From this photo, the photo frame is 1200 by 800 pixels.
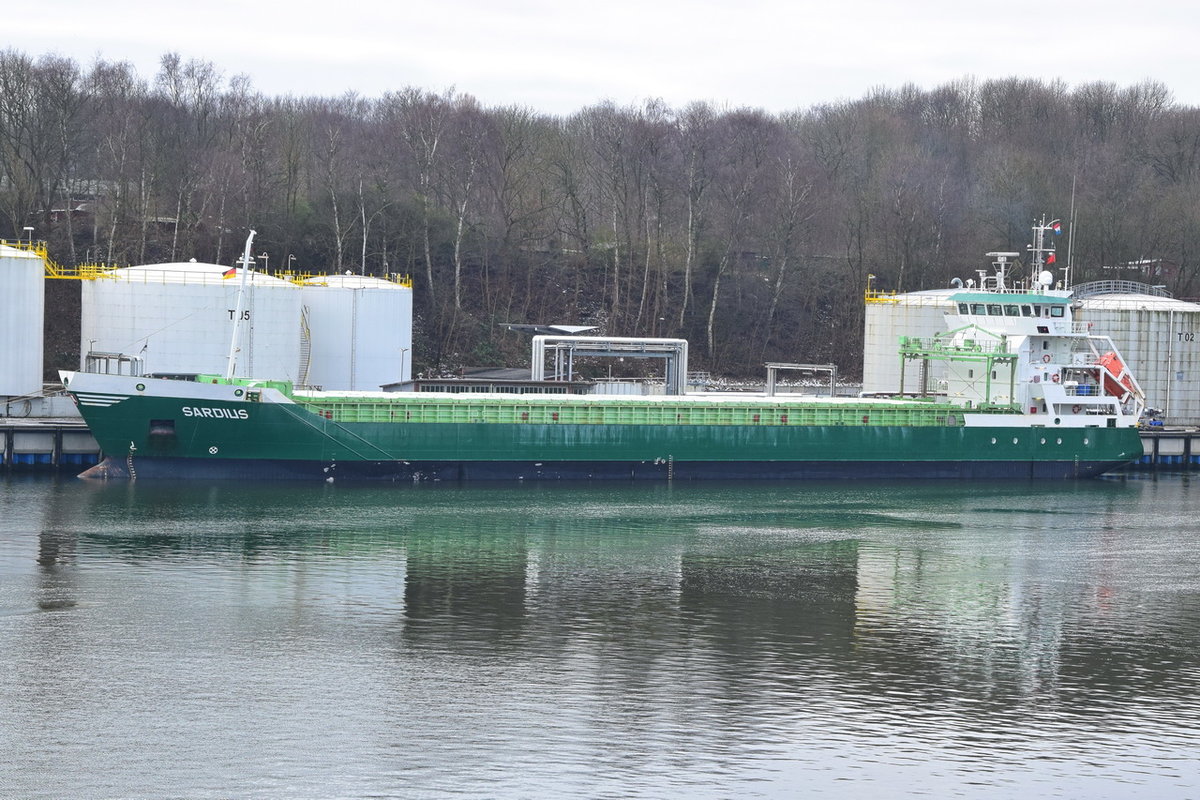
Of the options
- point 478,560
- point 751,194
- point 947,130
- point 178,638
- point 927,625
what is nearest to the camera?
point 178,638

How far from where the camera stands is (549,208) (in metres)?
88.2

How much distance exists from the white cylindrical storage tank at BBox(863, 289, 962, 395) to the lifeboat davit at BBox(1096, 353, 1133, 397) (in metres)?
8.16

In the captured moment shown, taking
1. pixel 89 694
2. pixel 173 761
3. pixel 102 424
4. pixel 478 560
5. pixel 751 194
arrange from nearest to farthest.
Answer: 1. pixel 173 761
2. pixel 89 694
3. pixel 478 560
4. pixel 102 424
5. pixel 751 194

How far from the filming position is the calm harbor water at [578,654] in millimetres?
21812

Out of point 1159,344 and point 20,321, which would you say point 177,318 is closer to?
point 20,321

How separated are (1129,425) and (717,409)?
1750 centimetres

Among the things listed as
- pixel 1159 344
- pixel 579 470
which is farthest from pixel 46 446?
pixel 1159 344

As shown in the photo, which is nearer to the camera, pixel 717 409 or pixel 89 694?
pixel 89 694

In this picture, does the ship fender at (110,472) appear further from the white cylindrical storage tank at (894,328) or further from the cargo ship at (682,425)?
the white cylindrical storage tank at (894,328)

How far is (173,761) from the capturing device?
70.5ft

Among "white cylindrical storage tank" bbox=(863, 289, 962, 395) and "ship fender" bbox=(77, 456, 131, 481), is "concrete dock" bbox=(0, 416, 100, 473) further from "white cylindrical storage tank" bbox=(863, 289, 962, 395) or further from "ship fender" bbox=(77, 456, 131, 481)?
"white cylindrical storage tank" bbox=(863, 289, 962, 395)

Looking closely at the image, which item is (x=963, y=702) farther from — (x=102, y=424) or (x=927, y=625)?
(x=102, y=424)

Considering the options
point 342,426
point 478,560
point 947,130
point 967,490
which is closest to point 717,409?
point 967,490

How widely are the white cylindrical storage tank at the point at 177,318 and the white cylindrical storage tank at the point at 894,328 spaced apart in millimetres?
27873
